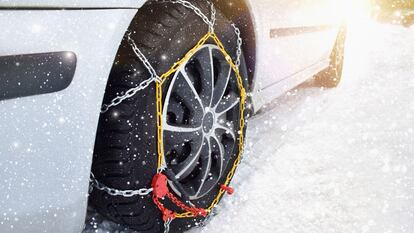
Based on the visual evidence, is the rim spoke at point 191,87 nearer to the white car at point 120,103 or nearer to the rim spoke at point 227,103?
the white car at point 120,103

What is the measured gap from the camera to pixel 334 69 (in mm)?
4129

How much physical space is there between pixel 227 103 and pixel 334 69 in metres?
2.65

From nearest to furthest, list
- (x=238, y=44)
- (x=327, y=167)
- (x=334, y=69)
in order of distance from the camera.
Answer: (x=238, y=44) < (x=327, y=167) < (x=334, y=69)

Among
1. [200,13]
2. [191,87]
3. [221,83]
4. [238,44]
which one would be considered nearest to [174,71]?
[191,87]

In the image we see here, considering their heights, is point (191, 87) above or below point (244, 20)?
below

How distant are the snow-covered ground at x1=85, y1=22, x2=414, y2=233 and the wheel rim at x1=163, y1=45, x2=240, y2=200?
0.23m

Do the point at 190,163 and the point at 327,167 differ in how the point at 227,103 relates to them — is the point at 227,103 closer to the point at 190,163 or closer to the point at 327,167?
the point at 190,163

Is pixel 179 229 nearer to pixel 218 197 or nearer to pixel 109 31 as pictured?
pixel 218 197

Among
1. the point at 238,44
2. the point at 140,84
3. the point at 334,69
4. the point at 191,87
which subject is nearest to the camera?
the point at 140,84

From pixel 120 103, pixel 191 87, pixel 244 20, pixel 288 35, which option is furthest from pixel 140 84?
pixel 288 35

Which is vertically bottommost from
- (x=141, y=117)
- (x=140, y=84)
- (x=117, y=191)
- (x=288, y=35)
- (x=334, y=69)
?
(x=334, y=69)

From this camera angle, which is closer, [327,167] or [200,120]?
[200,120]

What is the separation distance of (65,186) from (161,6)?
0.74 meters

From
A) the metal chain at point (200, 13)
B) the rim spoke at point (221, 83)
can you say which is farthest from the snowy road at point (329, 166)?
the metal chain at point (200, 13)
